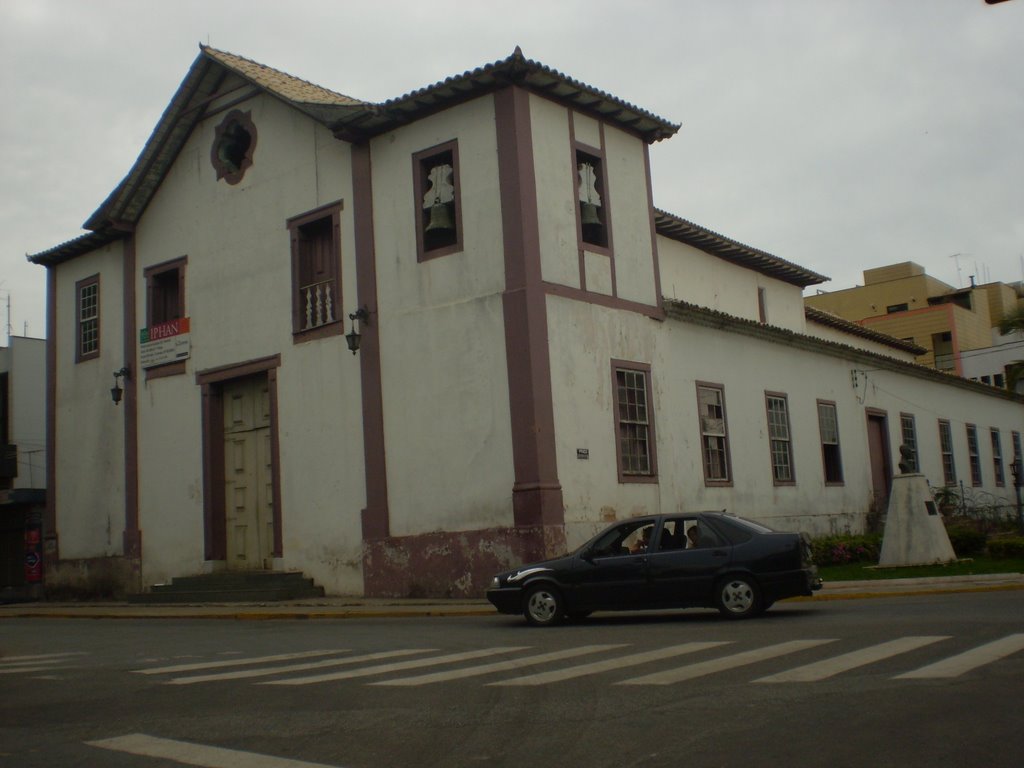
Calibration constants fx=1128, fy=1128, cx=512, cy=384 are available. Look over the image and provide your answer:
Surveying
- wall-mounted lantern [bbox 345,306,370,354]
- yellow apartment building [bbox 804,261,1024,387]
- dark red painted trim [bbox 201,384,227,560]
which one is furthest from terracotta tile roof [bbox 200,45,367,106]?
yellow apartment building [bbox 804,261,1024,387]

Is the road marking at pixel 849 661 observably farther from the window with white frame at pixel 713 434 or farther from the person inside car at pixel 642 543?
the window with white frame at pixel 713 434

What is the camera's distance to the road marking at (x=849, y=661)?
7.93 metres

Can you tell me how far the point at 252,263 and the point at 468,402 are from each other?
6.80 meters

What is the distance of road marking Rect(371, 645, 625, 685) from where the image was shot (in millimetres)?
8992

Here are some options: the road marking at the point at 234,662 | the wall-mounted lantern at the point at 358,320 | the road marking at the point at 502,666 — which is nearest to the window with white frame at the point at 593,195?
the wall-mounted lantern at the point at 358,320

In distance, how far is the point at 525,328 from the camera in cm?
1816

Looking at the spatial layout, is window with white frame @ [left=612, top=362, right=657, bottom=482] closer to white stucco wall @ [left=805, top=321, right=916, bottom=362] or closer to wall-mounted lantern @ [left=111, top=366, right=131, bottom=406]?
wall-mounted lantern @ [left=111, top=366, right=131, bottom=406]

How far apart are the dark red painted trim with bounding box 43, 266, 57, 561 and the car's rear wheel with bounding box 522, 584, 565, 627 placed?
16.8 m

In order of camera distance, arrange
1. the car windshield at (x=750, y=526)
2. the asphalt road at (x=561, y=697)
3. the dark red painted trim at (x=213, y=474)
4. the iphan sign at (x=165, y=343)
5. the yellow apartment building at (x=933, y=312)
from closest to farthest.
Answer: the asphalt road at (x=561, y=697) → the car windshield at (x=750, y=526) → the dark red painted trim at (x=213, y=474) → the iphan sign at (x=165, y=343) → the yellow apartment building at (x=933, y=312)

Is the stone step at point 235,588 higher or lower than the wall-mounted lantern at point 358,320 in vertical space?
lower

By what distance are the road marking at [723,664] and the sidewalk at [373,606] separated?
6.15 m

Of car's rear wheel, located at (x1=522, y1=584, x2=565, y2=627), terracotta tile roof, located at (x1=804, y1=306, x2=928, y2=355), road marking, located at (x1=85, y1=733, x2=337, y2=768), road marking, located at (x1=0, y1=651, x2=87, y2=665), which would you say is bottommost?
road marking, located at (x1=85, y1=733, x2=337, y2=768)

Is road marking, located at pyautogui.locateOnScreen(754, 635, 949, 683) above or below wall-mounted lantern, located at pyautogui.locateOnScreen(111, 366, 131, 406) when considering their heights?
below

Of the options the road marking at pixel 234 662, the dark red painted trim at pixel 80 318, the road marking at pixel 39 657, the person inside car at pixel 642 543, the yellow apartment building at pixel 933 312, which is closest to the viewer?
the road marking at pixel 234 662
